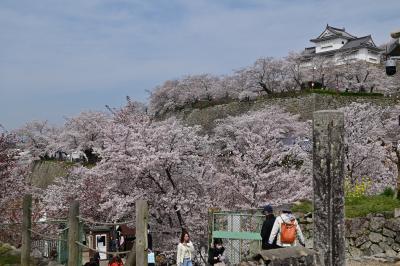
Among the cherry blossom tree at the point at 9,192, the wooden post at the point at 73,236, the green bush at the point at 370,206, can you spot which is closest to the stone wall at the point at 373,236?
the green bush at the point at 370,206

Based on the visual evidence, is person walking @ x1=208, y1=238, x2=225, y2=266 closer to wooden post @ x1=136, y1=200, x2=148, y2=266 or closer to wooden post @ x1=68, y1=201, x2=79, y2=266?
wooden post @ x1=68, y1=201, x2=79, y2=266

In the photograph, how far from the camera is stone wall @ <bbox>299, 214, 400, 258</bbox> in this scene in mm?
10094

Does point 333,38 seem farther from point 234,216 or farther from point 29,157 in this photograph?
point 234,216

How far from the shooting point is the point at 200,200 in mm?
14531

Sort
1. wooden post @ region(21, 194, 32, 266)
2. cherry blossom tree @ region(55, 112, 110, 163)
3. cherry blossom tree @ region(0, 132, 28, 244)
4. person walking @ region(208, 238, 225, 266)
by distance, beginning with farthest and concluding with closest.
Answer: cherry blossom tree @ region(55, 112, 110, 163) → cherry blossom tree @ region(0, 132, 28, 244) → person walking @ region(208, 238, 225, 266) → wooden post @ region(21, 194, 32, 266)

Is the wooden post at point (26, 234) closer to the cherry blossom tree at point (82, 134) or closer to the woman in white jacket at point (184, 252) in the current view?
the woman in white jacket at point (184, 252)

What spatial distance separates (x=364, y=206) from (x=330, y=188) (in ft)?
17.1

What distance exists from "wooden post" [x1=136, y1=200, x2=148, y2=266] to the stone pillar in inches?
90.2

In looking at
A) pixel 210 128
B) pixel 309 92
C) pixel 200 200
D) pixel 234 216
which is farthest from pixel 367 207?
pixel 210 128

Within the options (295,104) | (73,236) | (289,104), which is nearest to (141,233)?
(73,236)

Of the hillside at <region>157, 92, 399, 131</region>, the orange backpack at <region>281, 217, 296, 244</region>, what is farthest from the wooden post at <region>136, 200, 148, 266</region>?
the hillside at <region>157, 92, 399, 131</region>

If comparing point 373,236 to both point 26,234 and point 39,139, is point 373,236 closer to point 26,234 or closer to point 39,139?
point 26,234

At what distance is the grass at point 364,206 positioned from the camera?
10.5 metres

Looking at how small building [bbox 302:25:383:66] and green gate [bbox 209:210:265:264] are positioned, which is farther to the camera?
small building [bbox 302:25:383:66]
